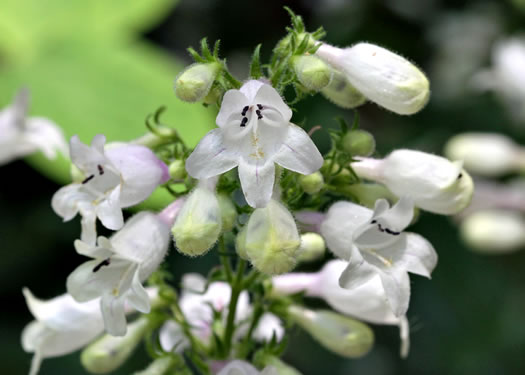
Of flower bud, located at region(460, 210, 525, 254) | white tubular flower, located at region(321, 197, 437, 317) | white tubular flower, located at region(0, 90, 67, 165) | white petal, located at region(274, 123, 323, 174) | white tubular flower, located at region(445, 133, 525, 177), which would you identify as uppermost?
white petal, located at region(274, 123, 323, 174)

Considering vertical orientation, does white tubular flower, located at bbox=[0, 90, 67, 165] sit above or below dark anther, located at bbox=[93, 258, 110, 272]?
below

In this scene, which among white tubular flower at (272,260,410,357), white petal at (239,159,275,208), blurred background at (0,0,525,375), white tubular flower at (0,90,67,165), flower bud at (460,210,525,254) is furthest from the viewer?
flower bud at (460,210,525,254)

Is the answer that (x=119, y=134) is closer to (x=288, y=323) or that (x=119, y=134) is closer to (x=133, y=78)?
(x=133, y=78)

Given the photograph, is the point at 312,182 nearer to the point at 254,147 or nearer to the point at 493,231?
the point at 254,147

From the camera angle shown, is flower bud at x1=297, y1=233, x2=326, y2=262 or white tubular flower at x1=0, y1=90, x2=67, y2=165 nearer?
flower bud at x1=297, y1=233, x2=326, y2=262

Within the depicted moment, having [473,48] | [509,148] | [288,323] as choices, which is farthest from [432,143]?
[288,323]

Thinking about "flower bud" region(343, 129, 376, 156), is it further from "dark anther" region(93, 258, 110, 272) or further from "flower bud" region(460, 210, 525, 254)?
"flower bud" region(460, 210, 525, 254)

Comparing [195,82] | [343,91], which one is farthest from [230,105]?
[343,91]

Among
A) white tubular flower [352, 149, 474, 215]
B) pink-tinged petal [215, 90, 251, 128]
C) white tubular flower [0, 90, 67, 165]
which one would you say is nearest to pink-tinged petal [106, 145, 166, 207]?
pink-tinged petal [215, 90, 251, 128]
